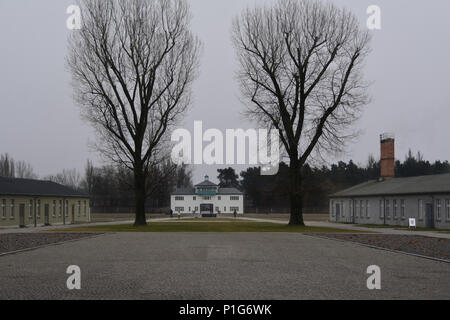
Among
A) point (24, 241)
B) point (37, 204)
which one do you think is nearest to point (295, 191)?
point (24, 241)

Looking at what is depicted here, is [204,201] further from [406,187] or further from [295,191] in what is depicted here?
[295,191]

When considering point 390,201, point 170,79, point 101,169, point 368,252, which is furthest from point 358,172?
point 368,252

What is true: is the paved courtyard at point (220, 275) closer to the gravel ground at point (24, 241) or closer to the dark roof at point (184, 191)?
the gravel ground at point (24, 241)

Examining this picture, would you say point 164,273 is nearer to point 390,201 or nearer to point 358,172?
point 390,201

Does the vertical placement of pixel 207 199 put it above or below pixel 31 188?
below

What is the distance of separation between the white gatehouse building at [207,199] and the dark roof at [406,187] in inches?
2379

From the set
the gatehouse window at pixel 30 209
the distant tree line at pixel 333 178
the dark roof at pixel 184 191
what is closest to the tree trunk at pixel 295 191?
the gatehouse window at pixel 30 209

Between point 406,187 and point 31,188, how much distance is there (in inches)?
1311

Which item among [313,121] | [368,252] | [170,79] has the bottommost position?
[368,252]

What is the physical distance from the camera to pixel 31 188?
169ft

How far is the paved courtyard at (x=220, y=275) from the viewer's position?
10336 millimetres

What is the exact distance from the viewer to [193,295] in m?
10.0

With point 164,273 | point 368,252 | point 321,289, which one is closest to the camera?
point 321,289

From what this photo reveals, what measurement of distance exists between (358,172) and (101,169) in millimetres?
62665
